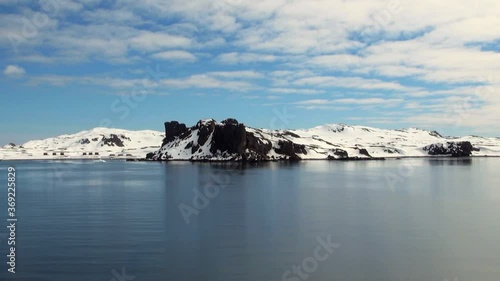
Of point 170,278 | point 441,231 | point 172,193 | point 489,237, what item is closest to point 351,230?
point 441,231

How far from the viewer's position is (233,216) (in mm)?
46062

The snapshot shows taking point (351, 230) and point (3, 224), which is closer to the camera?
point (351, 230)

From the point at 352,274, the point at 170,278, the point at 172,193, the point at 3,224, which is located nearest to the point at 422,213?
Answer: the point at 352,274

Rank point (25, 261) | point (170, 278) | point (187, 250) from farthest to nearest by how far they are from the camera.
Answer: point (187, 250) → point (25, 261) → point (170, 278)

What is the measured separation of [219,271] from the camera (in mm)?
26172

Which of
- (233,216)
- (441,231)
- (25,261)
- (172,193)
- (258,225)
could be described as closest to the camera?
(25,261)

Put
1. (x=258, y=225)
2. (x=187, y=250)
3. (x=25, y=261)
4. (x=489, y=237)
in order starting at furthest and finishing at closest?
1. (x=258, y=225)
2. (x=489, y=237)
3. (x=187, y=250)
4. (x=25, y=261)

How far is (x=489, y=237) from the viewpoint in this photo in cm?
3541

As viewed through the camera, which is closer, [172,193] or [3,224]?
[3,224]

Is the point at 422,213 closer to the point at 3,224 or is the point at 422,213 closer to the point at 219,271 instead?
the point at 219,271

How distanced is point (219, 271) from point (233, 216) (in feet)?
65.3

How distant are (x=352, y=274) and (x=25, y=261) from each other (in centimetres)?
1975

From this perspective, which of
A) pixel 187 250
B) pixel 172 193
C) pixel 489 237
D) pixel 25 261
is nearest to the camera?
pixel 25 261

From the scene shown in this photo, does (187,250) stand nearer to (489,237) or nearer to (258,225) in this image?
(258,225)
